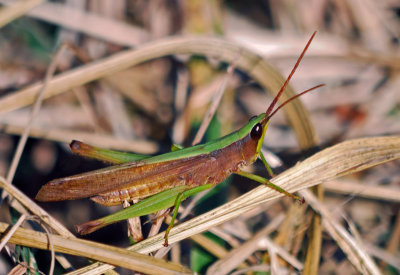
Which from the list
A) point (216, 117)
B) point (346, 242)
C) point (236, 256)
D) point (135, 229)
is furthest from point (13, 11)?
point (346, 242)

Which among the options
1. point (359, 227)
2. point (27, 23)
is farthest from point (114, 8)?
point (359, 227)

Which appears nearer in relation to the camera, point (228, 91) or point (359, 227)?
point (359, 227)

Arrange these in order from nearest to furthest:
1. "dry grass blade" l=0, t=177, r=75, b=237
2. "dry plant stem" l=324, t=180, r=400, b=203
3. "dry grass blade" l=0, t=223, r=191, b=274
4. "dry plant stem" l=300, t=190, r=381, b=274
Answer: "dry grass blade" l=0, t=223, r=191, b=274
"dry grass blade" l=0, t=177, r=75, b=237
"dry plant stem" l=300, t=190, r=381, b=274
"dry plant stem" l=324, t=180, r=400, b=203

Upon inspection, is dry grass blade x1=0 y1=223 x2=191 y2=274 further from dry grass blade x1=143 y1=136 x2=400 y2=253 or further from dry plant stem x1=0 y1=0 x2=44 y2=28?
dry plant stem x1=0 y1=0 x2=44 y2=28

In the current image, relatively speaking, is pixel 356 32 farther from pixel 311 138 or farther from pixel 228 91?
pixel 311 138

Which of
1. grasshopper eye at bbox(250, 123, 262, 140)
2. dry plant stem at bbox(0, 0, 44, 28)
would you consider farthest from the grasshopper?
dry plant stem at bbox(0, 0, 44, 28)

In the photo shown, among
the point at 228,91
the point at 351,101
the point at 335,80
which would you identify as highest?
the point at 335,80
